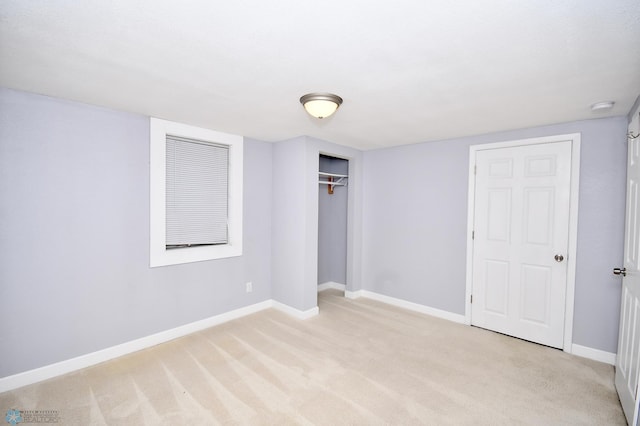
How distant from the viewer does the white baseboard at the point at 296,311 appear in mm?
3811

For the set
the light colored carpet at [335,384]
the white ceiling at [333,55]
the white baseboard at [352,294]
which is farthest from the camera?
the white baseboard at [352,294]

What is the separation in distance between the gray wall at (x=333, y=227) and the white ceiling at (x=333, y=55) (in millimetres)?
2291

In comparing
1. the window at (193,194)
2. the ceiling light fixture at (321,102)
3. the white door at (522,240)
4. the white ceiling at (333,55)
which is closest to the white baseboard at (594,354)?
the white door at (522,240)

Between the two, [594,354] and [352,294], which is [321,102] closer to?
[352,294]

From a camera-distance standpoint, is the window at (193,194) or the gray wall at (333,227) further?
the gray wall at (333,227)

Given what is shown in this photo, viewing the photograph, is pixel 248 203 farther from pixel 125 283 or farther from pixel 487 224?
pixel 487 224

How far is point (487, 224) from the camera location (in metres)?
3.53

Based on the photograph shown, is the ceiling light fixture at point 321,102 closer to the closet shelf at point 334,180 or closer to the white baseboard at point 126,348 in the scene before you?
the closet shelf at point 334,180

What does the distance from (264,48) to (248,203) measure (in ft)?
8.06

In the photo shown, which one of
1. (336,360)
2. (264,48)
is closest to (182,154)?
(264,48)

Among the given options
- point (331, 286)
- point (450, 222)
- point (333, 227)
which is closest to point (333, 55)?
point (450, 222)

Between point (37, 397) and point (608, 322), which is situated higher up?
point (608, 322)

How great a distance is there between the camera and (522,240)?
3.29 meters

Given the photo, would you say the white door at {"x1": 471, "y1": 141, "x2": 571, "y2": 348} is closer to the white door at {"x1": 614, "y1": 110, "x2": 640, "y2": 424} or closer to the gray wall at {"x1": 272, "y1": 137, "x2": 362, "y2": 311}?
the white door at {"x1": 614, "y1": 110, "x2": 640, "y2": 424}
